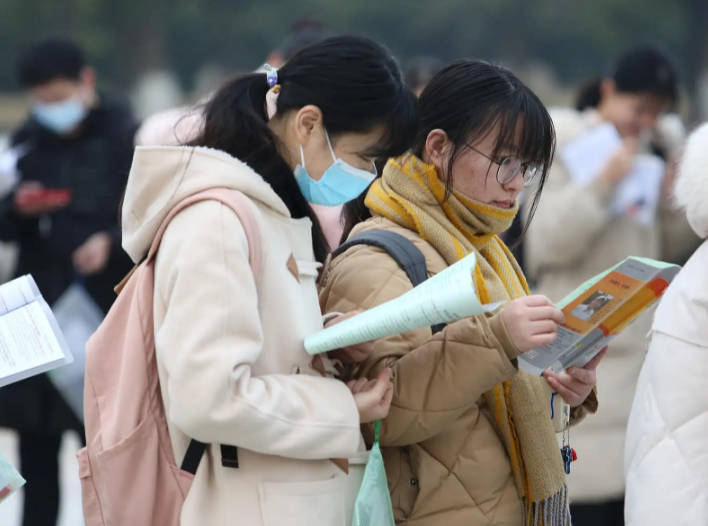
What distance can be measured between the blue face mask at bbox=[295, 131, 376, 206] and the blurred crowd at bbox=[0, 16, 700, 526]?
2119 millimetres

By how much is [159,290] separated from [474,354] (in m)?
0.58

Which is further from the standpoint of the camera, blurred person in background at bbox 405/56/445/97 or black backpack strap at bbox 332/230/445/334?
blurred person in background at bbox 405/56/445/97

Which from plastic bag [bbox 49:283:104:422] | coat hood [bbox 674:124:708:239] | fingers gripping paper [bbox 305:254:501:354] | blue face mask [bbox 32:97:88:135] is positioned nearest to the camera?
fingers gripping paper [bbox 305:254:501:354]

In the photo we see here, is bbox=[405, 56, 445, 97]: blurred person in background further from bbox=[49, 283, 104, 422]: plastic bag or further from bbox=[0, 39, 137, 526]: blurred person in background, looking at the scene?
bbox=[49, 283, 104, 422]: plastic bag

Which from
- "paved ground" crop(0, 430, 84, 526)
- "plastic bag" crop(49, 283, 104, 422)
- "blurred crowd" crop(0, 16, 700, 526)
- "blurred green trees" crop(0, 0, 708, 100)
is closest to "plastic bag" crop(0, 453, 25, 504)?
"plastic bag" crop(49, 283, 104, 422)

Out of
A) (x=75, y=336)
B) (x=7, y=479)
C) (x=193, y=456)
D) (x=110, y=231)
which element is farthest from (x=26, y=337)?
(x=110, y=231)

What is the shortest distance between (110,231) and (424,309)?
8.82 feet

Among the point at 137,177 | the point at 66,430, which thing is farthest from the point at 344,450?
the point at 66,430

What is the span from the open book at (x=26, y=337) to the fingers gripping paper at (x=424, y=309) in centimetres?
55

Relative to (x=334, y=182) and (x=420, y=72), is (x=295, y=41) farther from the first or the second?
(x=334, y=182)

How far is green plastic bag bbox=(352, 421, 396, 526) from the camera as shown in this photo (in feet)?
6.38

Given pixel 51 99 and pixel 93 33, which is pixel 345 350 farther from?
pixel 93 33

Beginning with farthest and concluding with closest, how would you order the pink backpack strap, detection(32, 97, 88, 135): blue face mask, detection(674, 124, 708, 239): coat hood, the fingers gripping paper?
detection(32, 97, 88, 135): blue face mask → detection(674, 124, 708, 239): coat hood → the pink backpack strap → the fingers gripping paper

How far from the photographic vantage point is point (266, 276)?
1.88 metres
